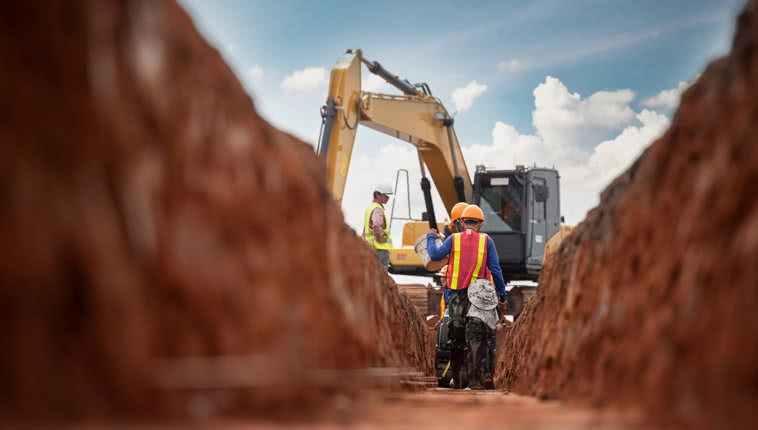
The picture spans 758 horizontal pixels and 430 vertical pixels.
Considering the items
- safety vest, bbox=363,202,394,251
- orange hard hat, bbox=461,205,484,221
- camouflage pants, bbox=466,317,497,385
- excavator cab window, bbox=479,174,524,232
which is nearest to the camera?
camouflage pants, bbox=466,317,497,385

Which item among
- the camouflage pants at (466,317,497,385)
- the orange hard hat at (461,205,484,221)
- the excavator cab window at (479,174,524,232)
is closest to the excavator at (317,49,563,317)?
the excavator cab window at (479,174,524,232)

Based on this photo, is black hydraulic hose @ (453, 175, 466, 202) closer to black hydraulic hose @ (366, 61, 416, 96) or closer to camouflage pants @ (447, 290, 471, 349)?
black hydraulic hose @ (366, 61, 416, 96)

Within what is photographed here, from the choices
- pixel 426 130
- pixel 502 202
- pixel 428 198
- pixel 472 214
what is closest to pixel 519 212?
pixel 502 202

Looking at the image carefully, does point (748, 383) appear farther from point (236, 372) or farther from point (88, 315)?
point (88, 315)

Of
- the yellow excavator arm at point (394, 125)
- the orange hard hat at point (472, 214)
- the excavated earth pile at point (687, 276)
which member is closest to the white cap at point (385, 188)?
the yellow excavator arm at point (394, 125)

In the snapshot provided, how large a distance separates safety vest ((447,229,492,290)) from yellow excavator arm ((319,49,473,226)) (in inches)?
159

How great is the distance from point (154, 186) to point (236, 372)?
0.66 meters

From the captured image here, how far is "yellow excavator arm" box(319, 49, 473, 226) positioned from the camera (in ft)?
37.3

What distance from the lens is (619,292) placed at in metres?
3.22

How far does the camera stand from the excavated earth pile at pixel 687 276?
2004 millimetres

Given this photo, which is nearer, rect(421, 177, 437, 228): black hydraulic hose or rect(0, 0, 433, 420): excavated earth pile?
rect(0, 0, 433, 420): excavated earth pile

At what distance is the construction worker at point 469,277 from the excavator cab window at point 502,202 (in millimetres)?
7532

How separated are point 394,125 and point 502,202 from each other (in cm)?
347

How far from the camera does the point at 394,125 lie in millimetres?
13523
